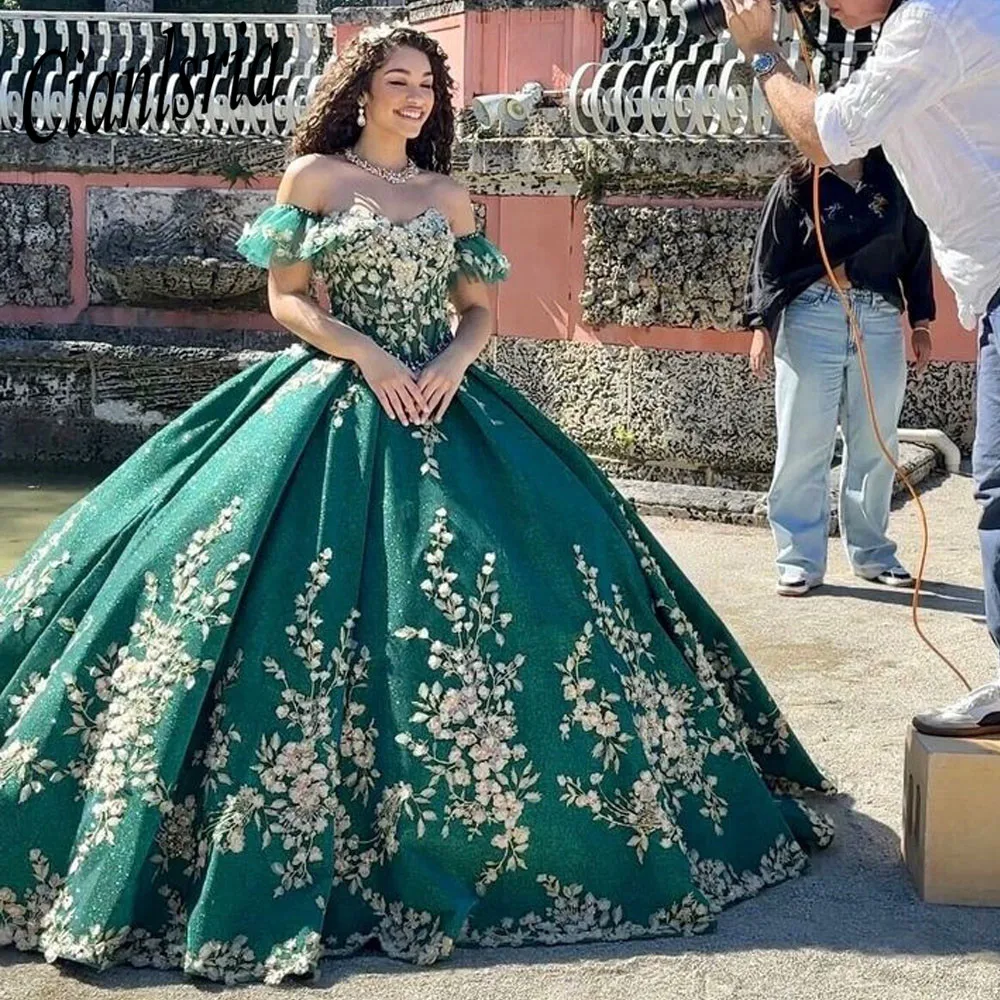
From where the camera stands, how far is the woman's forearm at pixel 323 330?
3.45 m

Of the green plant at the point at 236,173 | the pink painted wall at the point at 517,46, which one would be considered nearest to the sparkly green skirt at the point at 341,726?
the pink painted wall at the point at 517,46

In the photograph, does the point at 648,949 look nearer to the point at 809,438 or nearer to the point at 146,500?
the point at 146,500

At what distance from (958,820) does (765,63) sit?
1556mm

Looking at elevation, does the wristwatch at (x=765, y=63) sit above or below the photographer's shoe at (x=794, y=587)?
above

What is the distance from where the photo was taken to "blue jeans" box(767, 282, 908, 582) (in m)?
5.72

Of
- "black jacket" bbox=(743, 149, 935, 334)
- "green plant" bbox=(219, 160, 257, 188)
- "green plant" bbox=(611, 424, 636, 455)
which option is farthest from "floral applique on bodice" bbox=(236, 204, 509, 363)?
"green plant" bbox=(219, 160, 257, 188)

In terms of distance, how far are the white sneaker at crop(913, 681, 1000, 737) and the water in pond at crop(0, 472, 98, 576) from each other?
16.6 feet

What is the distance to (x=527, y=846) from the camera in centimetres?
305

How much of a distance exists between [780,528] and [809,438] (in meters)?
0.36

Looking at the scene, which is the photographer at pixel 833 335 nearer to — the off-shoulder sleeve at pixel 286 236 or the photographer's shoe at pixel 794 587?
Result: the photographer's shoe at pixel 794 587

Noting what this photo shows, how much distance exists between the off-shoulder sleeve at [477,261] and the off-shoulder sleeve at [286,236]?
33 centimetres

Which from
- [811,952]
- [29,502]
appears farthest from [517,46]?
[811,952]

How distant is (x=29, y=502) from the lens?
9094 mm

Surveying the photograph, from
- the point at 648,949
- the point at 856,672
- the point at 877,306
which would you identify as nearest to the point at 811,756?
the point at 856,672
